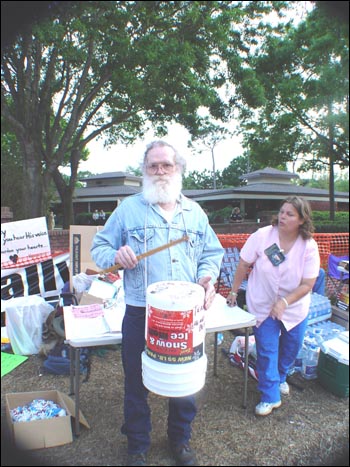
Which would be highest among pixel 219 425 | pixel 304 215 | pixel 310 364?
pixel 304 215

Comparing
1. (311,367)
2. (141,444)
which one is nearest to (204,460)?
(141,444)

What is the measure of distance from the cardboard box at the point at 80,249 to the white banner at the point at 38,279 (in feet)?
1.63

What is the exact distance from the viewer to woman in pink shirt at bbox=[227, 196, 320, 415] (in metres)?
2.54

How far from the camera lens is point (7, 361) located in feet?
11.2

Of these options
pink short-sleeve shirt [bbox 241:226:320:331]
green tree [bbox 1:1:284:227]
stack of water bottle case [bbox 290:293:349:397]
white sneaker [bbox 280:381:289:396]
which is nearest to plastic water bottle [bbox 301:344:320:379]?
stack of water bottle case [bbox 290:293:349:397]

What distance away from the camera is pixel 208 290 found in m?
1.84

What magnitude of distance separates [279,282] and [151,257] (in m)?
1.22

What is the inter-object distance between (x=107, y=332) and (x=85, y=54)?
380cm

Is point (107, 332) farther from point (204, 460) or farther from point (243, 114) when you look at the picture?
point (243, 114)

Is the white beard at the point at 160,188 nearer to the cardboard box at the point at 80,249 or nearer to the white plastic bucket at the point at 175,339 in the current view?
the white plastic bucket at the point at 175,339

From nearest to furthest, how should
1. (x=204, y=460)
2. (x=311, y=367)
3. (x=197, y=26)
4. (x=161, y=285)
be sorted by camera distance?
(x=161, y=285), (x=204, y=460), (x=311, y=367), (x=197, y=26)

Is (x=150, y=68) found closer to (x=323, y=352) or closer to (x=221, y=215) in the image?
(x=323, y=352)

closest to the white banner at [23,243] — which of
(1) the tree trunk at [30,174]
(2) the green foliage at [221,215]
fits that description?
(1) the tree trunk at [30,174]

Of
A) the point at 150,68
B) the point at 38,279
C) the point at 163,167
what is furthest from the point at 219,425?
the point at 150,68
